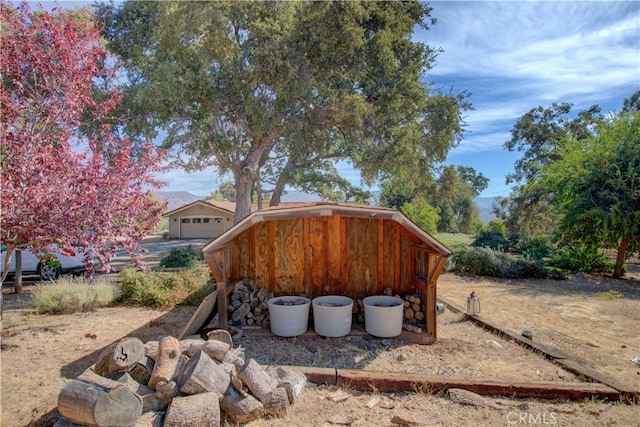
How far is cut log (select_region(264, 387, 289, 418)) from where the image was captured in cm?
355

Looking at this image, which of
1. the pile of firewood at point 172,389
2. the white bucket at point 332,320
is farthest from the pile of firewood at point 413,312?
the pile of firewood at point 172,389

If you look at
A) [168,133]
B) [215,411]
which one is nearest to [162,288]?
[215,411]

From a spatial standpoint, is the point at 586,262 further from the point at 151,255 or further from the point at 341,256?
the point at 151,255

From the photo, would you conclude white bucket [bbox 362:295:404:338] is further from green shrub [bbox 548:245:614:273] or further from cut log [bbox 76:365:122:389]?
green shrub [bbox 548:245:614:273]

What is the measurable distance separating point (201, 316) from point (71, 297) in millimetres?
3772

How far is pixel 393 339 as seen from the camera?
595 centimetres

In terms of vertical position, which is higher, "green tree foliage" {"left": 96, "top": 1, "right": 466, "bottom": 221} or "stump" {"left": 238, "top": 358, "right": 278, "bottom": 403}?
"green tree foliage" {"left": 96, "top": 1, "right": 466, "bottom": 221}

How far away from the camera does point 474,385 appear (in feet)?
13.3

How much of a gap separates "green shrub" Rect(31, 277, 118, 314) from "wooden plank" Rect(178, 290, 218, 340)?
3255mm

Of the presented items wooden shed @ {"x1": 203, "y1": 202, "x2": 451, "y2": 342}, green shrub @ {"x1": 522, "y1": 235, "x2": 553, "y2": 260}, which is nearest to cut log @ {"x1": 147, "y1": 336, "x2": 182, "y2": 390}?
wooden shed @ {"x1": 203, "y1": 202, "x2": 451, "y2": 342}

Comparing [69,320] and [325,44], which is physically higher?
[325,44]

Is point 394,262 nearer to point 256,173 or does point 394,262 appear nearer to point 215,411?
point 215,411

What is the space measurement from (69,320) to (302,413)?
552 cm

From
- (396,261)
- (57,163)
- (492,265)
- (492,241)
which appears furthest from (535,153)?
(57,163)
